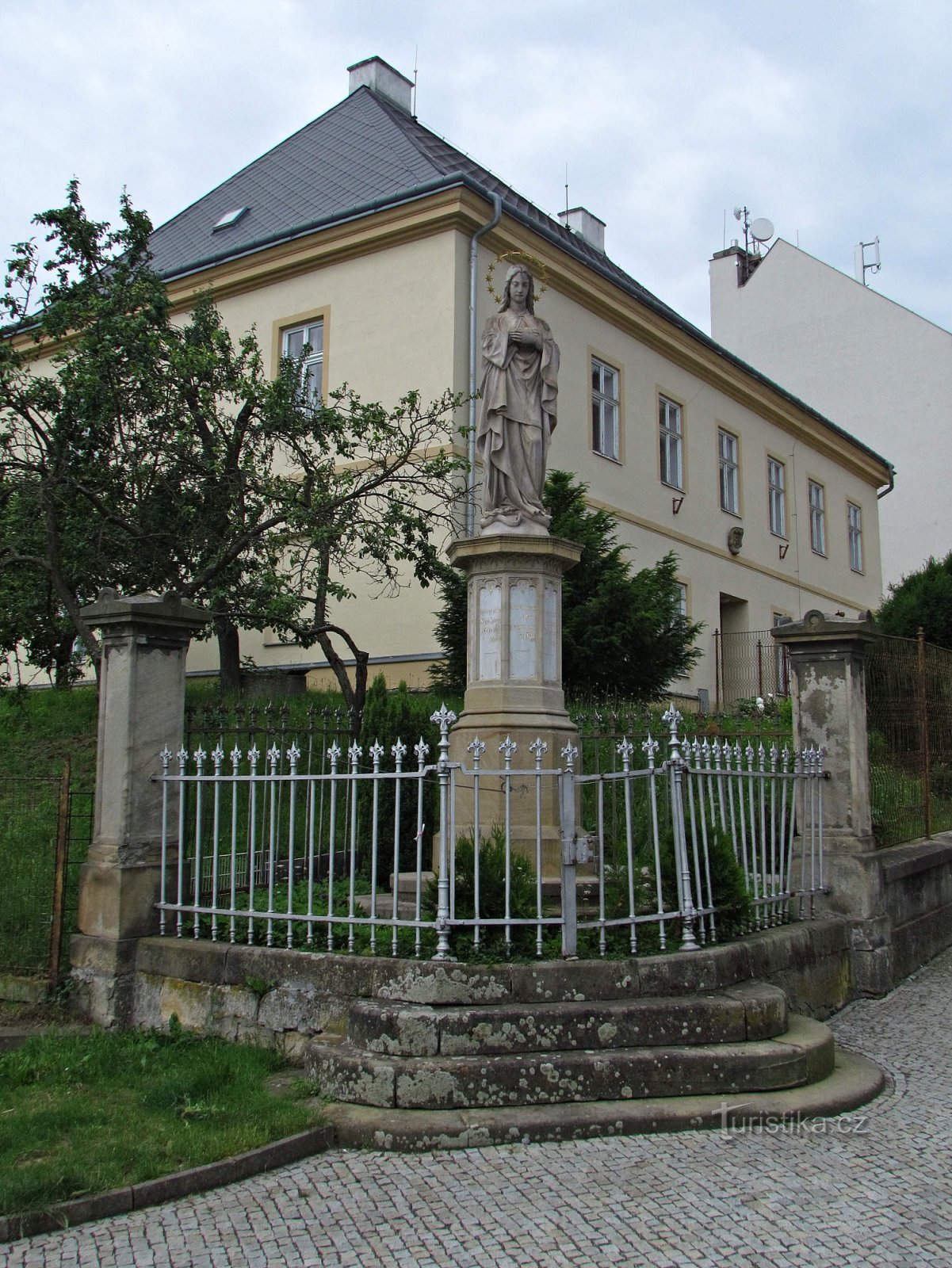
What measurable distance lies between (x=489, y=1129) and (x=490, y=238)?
1340 cm

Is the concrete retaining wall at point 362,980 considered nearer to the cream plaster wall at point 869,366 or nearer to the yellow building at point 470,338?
the yellow building at point 470,338

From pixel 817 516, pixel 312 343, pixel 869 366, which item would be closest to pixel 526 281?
pixel 312 343

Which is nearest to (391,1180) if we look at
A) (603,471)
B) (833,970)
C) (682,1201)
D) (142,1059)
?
(682,1201)

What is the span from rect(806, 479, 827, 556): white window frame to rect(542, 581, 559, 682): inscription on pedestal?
20.1 meters

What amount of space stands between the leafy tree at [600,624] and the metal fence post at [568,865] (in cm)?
654

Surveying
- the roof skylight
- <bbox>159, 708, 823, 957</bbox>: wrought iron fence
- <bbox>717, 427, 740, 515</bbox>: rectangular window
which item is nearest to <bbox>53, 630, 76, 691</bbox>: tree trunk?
<bbox>159, 708, 823, 957</bbox>: wrought iron fence

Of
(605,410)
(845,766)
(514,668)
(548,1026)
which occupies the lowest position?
(548,1026)

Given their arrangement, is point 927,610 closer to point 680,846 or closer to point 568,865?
point 680,846

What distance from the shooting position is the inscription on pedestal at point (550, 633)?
22.1 feet

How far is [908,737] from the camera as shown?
29.6ft

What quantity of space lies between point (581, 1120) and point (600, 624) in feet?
26.3

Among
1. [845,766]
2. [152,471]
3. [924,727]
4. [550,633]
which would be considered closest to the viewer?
[550,633]

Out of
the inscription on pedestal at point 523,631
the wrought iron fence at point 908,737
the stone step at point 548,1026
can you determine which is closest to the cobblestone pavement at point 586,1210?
the stone step at point 548,1026

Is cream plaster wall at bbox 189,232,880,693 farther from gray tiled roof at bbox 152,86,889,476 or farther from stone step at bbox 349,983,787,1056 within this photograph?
stone step at bbox 349,983,787,1056
